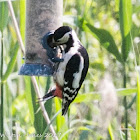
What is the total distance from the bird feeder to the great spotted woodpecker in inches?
6.8

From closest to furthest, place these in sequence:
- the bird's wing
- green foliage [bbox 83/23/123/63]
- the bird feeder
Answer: the bird's wing
green foliage [bbox 83/23/123/63]
the bird feeder

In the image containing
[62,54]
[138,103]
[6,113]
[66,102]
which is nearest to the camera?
[138,103]

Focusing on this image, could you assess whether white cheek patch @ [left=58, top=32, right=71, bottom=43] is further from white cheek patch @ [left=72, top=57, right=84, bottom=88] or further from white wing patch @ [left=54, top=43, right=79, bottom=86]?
white cheek patch @ [left=72, top=57, right=84, bottom=88]

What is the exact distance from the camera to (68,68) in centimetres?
265

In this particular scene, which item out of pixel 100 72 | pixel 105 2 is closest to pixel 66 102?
pixel 100 72

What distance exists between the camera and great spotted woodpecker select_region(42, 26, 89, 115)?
8.55 ft

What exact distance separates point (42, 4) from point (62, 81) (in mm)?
573

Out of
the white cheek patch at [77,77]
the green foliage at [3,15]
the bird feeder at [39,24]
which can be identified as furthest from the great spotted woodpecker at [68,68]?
the green foliage at [3,15]

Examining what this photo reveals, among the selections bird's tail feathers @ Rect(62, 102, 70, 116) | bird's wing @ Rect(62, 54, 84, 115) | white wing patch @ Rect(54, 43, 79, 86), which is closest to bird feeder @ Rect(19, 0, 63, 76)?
white wing patch @ Rect(54, 43, 79, 86)

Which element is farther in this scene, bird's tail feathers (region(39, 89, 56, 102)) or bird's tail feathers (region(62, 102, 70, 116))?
bird's tail feathers (region(39, 89, 56, 102))

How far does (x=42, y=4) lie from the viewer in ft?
9.59

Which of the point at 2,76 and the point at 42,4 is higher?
the point at 42,4

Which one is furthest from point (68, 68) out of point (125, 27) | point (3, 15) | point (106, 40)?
point (3, 15)

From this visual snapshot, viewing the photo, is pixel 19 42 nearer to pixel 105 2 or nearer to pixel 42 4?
pixel 42 4
